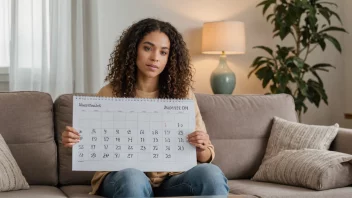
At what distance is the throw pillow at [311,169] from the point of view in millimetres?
2422

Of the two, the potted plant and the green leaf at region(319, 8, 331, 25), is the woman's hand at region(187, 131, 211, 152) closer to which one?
the potted plant

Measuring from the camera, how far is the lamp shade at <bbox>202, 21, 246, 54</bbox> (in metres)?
3.89

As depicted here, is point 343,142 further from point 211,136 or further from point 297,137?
point 211,136

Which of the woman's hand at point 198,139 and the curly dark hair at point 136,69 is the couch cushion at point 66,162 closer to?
the curly dark hair at point 136,69

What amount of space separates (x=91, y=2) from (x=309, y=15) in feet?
4.76

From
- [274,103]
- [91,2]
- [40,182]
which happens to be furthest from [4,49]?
[274,103]

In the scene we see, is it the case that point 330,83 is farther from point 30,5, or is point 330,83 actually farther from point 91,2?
point 30,5

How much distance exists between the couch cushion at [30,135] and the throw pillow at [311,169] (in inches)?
37.9

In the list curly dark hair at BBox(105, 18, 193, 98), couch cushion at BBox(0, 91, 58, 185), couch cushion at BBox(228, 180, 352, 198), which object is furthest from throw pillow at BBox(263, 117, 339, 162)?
couch cushion at BBox(0, 91, 58, 185)

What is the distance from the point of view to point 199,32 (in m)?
4.20

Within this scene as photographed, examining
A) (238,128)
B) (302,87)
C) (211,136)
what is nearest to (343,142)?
(238,128)

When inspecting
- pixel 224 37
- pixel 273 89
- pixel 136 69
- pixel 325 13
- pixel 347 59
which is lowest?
pixel 273 89

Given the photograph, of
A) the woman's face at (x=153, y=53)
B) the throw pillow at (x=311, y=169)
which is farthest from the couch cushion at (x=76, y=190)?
the throw pillow at (x=311, y=169)

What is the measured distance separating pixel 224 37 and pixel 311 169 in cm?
161
